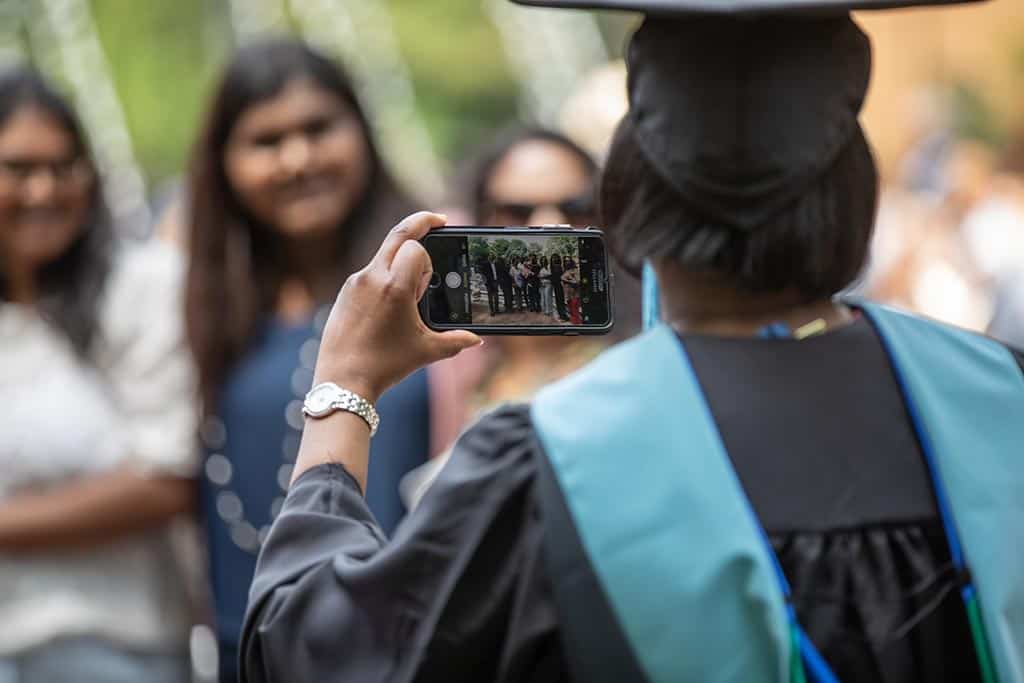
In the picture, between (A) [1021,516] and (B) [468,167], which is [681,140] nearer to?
(A) [1021,516]

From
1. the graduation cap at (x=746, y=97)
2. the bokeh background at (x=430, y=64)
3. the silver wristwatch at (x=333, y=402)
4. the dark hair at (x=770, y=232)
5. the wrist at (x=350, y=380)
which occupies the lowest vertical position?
the bokeh background at (x=430, y=64)

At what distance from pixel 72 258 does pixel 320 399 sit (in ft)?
6.80

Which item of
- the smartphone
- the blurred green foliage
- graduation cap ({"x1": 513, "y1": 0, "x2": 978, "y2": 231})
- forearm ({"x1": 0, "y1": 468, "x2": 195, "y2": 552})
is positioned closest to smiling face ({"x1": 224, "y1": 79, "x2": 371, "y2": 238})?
forearm ({"x1": 0, "y1": 468, "x2": 195, "y2": 552})

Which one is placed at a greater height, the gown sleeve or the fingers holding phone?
the fingers holding phone

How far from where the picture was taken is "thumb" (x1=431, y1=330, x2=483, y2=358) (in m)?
2.05

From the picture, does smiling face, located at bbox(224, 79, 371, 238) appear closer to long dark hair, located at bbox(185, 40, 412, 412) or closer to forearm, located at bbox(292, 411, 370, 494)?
long dark hair, located at bbox(185, 40, 412, 412)

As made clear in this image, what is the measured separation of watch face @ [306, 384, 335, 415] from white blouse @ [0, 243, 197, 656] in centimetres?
172

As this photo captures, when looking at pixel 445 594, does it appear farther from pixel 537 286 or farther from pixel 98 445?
pixel 98 445

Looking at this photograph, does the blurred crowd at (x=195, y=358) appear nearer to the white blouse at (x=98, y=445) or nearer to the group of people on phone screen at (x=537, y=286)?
the white blouse at (x=98, y=445)

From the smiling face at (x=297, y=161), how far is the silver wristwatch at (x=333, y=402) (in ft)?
5.97

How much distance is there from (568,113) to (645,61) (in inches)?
152

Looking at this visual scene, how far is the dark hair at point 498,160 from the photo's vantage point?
4.08m

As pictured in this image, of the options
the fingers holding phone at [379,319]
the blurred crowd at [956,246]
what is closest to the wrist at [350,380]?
the fingers holding phone at [379,319]

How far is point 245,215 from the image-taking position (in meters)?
3.88
